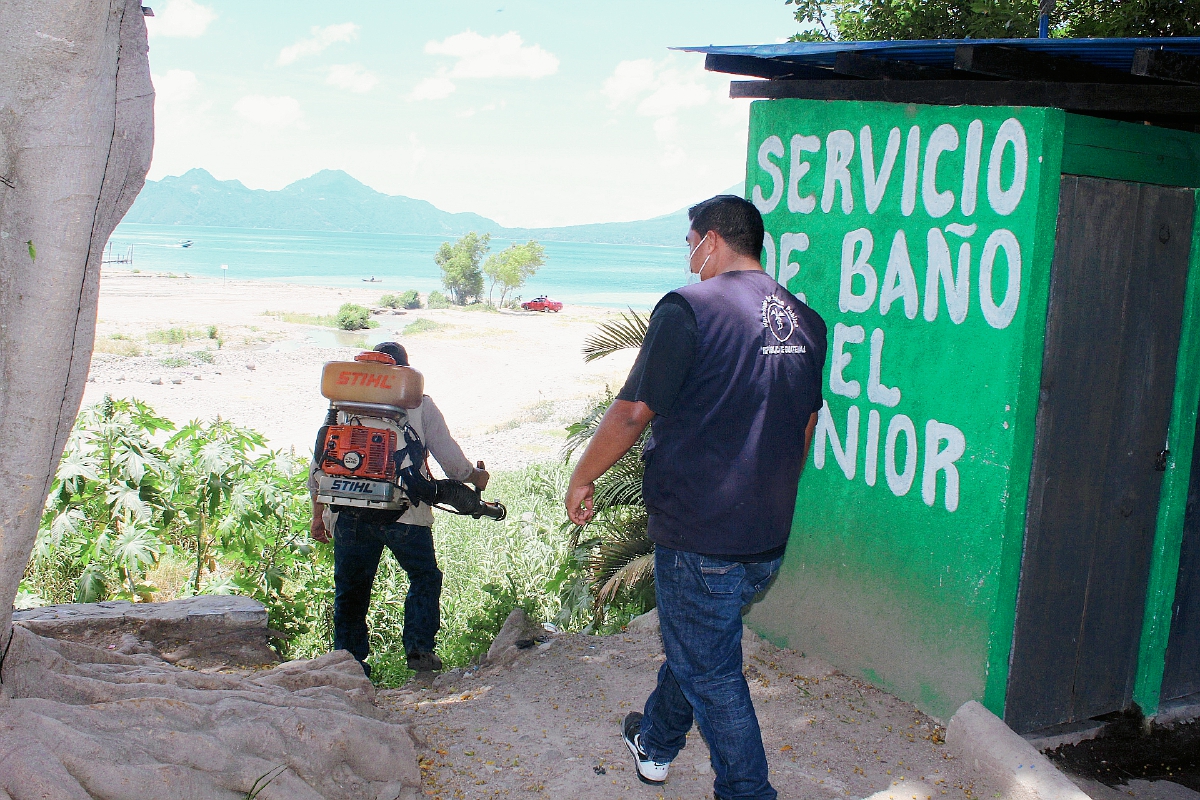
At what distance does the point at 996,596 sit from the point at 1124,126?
1973 mm

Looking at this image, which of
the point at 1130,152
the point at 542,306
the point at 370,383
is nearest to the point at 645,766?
the point at 370,383

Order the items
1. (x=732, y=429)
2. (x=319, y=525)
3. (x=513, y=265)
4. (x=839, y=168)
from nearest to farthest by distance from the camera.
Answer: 1. (x=732, y=429)
2. (x=839, y=168)
3. (x=319, y=525)
4. (x=513, y=265)

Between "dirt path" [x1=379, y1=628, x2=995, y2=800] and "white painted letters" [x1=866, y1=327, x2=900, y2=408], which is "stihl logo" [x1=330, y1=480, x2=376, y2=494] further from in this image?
"white painted letters" [x1=866, y1=327, x2=900, y2=408]

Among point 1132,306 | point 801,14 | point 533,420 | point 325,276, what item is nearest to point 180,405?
point 533,420

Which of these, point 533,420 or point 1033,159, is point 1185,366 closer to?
point 1033,159

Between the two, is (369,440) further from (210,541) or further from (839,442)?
(210,541)

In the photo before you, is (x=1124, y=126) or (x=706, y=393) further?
(x=1124, y=126)

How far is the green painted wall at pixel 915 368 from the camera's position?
3695mm

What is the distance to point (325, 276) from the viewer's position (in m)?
107

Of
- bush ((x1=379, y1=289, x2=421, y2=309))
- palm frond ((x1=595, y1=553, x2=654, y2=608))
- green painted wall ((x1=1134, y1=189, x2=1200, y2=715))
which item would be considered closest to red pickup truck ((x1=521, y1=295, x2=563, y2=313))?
bush ((x1=379, y1=289, x2=421, y2=309))

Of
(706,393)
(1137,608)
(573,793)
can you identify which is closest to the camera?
(706,393)

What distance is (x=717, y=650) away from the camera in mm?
2977

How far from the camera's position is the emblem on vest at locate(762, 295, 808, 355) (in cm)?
291

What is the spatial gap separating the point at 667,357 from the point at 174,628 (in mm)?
3568
